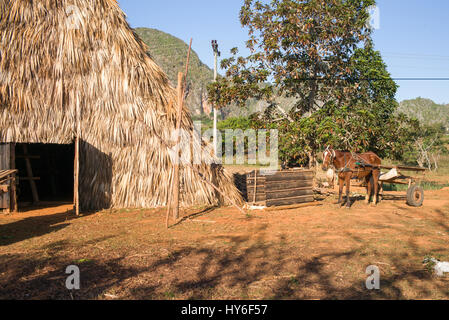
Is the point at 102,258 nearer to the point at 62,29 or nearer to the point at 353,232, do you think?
the point at 353,232

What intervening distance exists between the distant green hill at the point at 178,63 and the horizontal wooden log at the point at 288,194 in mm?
80036

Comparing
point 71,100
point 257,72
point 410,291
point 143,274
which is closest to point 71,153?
point 71,100

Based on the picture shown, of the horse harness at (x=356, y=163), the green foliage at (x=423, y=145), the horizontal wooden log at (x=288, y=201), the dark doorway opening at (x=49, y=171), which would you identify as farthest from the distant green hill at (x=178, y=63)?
the horse harness at (x=356, y=163)

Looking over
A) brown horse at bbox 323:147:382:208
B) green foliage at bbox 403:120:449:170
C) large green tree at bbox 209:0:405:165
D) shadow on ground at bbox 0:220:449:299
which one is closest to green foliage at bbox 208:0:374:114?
large green tree at bbox 209:0:405:165

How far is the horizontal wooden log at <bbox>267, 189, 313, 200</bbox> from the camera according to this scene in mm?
10383

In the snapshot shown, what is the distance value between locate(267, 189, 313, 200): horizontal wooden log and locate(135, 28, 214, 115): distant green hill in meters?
80.0

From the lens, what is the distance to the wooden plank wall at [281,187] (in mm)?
10336

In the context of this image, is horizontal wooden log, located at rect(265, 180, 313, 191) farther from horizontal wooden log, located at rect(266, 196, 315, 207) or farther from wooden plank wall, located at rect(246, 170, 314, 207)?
horizontal wooden log, located at rect(266, 196, 315, 207)

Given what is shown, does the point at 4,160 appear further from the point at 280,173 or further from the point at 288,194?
the point at 288,194

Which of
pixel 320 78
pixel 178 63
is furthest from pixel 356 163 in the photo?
pixel 178 63

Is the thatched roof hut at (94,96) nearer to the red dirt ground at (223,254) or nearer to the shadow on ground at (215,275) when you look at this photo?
the red dirt ground at (223,254)

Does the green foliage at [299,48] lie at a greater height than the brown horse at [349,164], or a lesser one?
greater

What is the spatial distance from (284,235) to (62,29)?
8519 mm

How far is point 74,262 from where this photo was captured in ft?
17.5
